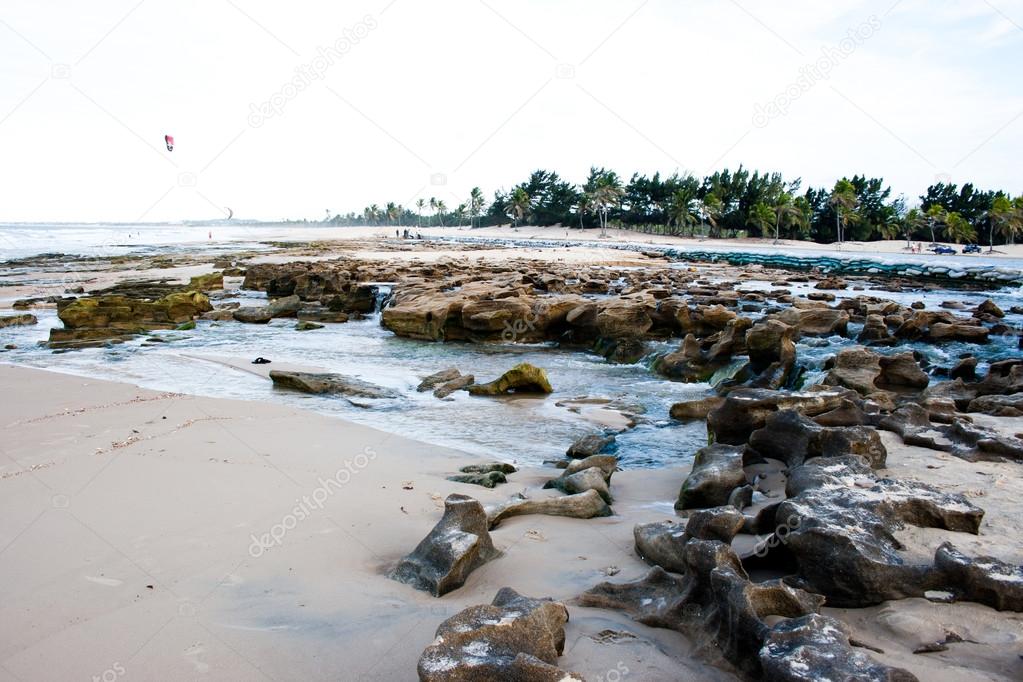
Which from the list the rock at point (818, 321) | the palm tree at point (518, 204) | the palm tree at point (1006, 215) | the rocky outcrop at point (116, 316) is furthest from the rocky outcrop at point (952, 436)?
the palm tree at point (518, 204)

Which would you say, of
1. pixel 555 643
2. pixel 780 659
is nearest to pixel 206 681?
pixel 555 643

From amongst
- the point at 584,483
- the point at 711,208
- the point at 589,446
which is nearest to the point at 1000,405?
the point at 589,446

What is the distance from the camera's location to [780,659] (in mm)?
2264

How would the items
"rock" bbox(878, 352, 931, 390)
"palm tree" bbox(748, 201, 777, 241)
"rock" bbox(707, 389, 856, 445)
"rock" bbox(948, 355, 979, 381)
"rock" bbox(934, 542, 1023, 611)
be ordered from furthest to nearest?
1. "palm tree" bbox(748, 201, 777, 241)
2. "rock" bbox(948, 355, 979, 381)
3. "rock" bbox(878, 352, 931, 390)
4. "rock" bbox(707, 389, 856, 445)
5. "rock" bbox(934, 542, 1023, 611)

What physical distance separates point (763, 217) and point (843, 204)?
9.35 m

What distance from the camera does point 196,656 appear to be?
275 cm

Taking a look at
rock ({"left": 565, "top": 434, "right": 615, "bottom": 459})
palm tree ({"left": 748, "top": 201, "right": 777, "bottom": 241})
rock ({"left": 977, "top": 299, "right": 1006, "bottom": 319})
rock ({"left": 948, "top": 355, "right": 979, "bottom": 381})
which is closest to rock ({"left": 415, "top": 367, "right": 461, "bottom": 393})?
rock ({"left": 565, "top": 434, "right": 615, "bottom": 459})

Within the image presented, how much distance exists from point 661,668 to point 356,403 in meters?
6.82

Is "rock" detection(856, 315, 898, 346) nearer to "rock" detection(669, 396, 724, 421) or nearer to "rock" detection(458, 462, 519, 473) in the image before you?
"rock" detection(669, 396, 724, 421)

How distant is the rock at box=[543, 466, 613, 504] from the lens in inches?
203

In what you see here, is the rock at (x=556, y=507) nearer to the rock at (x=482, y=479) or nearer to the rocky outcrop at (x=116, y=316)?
the rock at (x=482, y=479)

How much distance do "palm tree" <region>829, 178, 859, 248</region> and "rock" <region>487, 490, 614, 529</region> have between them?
254 ft

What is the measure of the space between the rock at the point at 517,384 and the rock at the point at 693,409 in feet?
7.28

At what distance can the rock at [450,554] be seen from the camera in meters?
3.35
